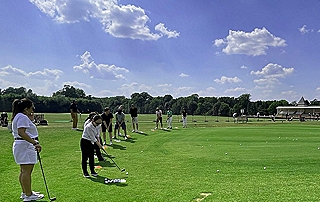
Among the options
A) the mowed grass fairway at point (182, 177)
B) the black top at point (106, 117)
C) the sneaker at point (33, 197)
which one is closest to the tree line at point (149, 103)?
the black top at point (106, 117)

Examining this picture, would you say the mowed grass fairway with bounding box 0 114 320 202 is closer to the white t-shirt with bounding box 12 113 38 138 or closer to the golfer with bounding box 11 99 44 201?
the golfer with bounding box 11 99 44 201

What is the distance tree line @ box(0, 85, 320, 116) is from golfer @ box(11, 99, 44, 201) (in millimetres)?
82109

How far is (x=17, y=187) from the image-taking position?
8.00 m

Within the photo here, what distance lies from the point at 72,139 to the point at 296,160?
13.2 meters

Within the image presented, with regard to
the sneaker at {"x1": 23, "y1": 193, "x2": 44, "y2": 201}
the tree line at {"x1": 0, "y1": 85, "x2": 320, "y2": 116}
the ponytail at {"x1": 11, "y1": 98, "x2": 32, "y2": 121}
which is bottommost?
the sneaker at {"x1": 23, "y1": 193, "x2": 44, "y2": 201}

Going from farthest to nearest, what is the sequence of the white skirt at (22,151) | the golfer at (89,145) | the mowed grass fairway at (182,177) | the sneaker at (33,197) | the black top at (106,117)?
the black top at (106,117) → the golfer at (89,145) → the mowed grass fairway at (182,177) → the sneaker at (33,197) → the white skirt at (22,151)

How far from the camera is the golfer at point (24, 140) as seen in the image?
6.30 m

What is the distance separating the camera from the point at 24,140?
21.0 ft

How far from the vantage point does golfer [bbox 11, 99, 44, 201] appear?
6301 mm

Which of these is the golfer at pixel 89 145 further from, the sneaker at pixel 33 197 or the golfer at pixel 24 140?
the golfer at pixel 24 140

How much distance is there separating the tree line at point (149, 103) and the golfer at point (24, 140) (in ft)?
269

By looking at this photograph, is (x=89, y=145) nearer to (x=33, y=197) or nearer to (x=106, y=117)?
(x=33, y=197)

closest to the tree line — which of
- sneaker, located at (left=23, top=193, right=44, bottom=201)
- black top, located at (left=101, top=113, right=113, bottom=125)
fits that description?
black top, located at (left=101, top=113, right=113, bottom=125)

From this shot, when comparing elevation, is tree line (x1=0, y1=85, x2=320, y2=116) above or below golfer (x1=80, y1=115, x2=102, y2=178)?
above
